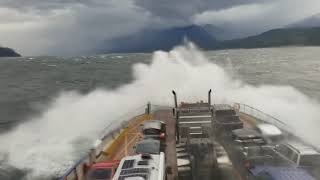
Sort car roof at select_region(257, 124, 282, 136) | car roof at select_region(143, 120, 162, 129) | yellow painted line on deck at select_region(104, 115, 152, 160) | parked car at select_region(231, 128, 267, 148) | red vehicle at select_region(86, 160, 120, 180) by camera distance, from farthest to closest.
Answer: car roof at select_region(143, 120, 162, 129), yellow painted line on deck at select_region(104, 115, 152, 160), car roof at select_region(257, 124, 282, 136), parked car at select_region(231, 128, 267, 148), red vehicle at select_region(86, 160, 120, 180)

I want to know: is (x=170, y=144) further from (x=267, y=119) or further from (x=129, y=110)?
(x=129, y=110)

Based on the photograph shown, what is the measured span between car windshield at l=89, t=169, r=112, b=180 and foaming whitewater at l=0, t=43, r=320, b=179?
1165 centimetres

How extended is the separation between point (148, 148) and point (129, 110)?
27676 mm

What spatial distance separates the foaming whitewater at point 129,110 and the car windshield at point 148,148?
10.2 meters

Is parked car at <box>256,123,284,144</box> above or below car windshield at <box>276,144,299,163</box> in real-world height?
above

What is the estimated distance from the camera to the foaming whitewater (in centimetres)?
3200

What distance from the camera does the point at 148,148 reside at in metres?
19.9

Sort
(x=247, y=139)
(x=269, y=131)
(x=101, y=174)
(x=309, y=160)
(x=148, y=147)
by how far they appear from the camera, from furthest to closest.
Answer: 1. (x=269, y=131)
2. (x=247, y=139)
3. (x=148, y=147)
4. (x=309, y=160)
5. (x=101, y=174)

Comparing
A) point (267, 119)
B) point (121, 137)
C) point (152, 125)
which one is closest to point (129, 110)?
point (267, 119)

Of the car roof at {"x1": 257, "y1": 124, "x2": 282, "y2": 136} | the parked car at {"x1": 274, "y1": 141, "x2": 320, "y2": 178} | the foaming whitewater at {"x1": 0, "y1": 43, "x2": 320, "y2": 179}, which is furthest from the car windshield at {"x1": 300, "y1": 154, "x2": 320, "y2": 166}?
the foaming whitewater at {"x1": 0, "y1": 43, "x2": 320, "y2": 179}

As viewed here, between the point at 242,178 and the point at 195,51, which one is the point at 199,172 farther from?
the point at 195,51

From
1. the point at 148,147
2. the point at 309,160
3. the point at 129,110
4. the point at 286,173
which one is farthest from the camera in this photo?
the point at 129,110

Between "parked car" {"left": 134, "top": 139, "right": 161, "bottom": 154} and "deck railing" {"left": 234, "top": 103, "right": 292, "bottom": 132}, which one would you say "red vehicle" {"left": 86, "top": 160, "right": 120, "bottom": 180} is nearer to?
"parked car" {"left": 134, "top": 139, "right": 161, "bottom": 154}

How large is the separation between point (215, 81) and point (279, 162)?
120ft
